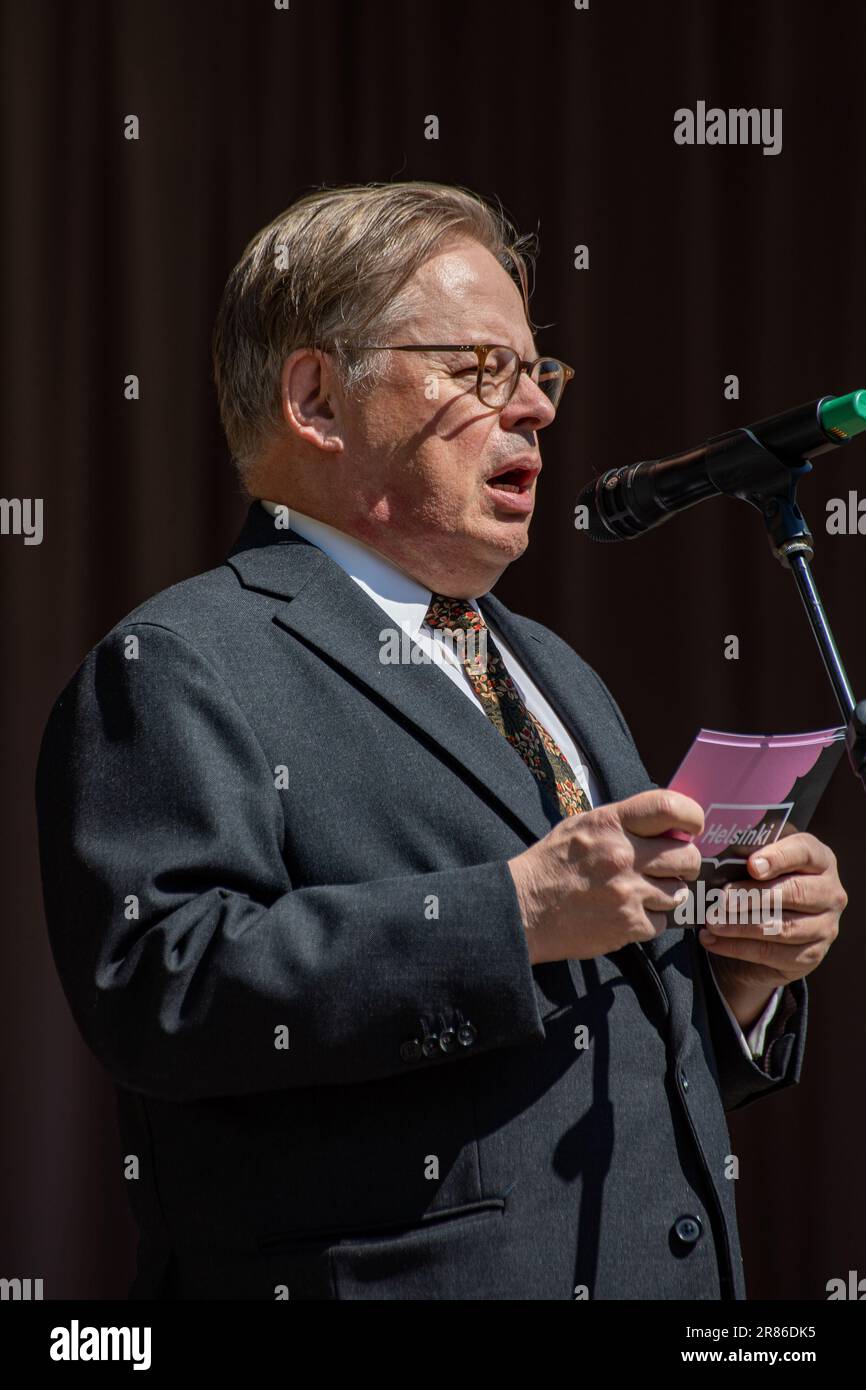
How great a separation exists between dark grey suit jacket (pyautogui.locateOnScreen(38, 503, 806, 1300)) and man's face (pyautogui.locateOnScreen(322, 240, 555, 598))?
17cm

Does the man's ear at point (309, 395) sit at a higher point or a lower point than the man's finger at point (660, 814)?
higher

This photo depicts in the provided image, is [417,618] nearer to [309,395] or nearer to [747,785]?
[309,395]

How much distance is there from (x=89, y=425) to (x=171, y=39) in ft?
2.45

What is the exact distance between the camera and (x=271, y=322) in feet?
5.80

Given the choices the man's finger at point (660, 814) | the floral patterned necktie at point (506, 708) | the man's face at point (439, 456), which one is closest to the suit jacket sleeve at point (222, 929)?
the man's finger at point (660, 814)

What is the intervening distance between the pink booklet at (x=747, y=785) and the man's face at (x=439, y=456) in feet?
1.46

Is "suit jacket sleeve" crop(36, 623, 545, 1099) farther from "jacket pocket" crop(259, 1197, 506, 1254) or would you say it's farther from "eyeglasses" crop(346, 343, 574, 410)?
"eyeglasses" crop(346, 343, 574, 410)

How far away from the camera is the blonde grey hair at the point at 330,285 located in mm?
1697

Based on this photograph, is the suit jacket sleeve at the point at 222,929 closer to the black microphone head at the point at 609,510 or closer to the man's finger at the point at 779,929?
the man's finger at the point at 779,929

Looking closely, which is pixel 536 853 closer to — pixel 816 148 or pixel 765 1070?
pixel 765 1070

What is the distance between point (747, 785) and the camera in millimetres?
1321

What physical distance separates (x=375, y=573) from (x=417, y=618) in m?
0.07

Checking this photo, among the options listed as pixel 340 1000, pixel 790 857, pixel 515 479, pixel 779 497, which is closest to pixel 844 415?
pixel 779 497
